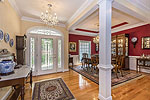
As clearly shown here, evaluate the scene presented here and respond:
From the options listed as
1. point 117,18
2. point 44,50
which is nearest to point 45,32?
point 44,50

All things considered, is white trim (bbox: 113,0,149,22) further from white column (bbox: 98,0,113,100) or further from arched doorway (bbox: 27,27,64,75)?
arched doorway (bbox: 27,27,64,75)

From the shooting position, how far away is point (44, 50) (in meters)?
3.90

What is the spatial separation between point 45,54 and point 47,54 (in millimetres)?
106

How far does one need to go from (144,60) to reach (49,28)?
5.43 metres

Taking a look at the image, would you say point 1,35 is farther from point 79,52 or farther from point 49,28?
point 79,52

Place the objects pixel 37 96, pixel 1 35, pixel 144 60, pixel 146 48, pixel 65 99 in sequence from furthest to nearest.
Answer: pixel 146 48 → pixel 144 60 → pixel 37 96 → pixel 65 99 → pixel 1 35

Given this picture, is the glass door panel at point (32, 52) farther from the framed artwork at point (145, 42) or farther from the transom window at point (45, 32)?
the framed artwork at point (145, 42)

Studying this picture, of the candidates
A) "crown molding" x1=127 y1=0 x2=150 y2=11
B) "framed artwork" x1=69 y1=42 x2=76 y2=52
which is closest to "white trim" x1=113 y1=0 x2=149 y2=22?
"crown molding" x1=127 y1=0 x2=150 y2=11

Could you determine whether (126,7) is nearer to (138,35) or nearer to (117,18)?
(117,18)

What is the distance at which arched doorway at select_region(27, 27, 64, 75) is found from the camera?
143 inches

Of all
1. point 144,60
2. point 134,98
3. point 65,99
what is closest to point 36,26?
point 65,99

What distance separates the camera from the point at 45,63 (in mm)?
3932

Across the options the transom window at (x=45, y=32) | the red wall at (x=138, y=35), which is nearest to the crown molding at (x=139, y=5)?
the red wall at (x=138, y=35)

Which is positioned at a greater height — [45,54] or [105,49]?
[105,49]
